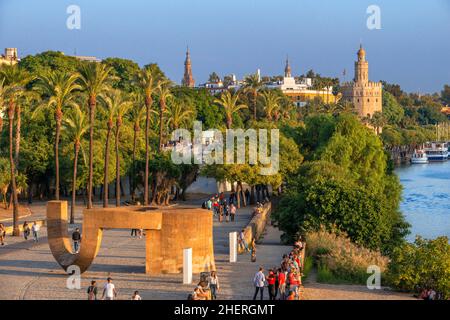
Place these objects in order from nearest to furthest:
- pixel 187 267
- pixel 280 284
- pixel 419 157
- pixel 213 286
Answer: pixel 280 284 → pixel 213 286 → pixel 187 267 → pixel 419 157

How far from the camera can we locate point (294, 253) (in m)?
29.7

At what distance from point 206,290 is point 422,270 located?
25.3ft

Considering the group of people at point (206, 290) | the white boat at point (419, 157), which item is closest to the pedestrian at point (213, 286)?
the group of people at point (206, 290)

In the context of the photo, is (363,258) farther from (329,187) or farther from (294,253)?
(329,187)

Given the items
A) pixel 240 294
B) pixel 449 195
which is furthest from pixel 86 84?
pixel 449 195

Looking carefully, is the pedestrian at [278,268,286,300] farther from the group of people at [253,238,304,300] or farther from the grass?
the grass

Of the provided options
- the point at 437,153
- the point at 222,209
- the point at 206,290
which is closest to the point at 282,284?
the point at 206,290

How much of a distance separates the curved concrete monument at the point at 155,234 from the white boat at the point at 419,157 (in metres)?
128

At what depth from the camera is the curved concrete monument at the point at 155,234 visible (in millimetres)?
28625

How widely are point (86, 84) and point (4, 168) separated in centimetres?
910

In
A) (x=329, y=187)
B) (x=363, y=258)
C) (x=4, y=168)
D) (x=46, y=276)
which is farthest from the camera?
(x=4, y=168)

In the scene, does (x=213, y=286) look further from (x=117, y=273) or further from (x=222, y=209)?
(x=222, y=209)

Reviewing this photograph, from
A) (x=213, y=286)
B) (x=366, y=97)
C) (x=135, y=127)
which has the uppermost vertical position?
(x=366, y=97)

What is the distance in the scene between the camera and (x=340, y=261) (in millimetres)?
30547
